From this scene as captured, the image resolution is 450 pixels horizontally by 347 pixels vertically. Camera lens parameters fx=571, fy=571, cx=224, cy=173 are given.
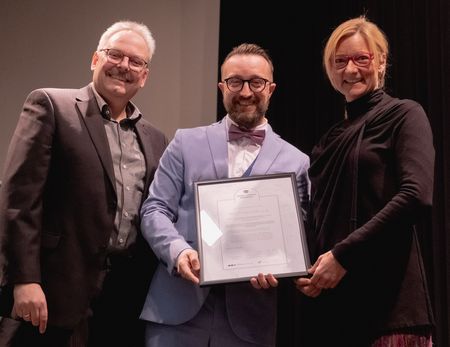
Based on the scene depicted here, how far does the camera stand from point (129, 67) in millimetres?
2381

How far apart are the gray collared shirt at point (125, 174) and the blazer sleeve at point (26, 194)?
290 mm

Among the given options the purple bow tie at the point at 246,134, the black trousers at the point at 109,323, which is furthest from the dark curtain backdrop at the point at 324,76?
the black trousers at the point at 109,323

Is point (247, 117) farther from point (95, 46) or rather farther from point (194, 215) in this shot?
point (95, 46)

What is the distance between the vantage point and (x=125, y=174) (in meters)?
2.27

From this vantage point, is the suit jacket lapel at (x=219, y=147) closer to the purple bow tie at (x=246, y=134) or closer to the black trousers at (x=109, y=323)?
the purple bow tie at (x=246, y=134)

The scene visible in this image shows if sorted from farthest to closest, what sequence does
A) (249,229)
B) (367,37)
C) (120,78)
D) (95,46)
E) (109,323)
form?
(95,46) → (120,78) → (109,323) → (367,37) → (249,229)

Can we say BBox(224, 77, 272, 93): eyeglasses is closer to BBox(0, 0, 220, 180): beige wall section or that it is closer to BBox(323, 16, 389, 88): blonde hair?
BBox(323, 16, 389, 88): blonde hair

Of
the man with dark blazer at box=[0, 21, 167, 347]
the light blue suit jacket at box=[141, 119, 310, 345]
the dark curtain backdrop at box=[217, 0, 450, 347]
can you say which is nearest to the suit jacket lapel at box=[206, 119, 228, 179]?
the light blue suit jacket at box=[141, 119, 310, 345]

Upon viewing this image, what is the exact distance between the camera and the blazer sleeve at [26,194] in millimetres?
1921

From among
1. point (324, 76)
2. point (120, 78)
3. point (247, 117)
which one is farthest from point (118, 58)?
point (324, 76)

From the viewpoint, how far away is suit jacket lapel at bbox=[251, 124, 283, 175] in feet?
7.06

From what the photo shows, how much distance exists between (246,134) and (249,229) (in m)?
0.45

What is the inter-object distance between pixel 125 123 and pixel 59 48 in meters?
1.72

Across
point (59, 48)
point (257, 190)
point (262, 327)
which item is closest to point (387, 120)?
point (257, 190)
